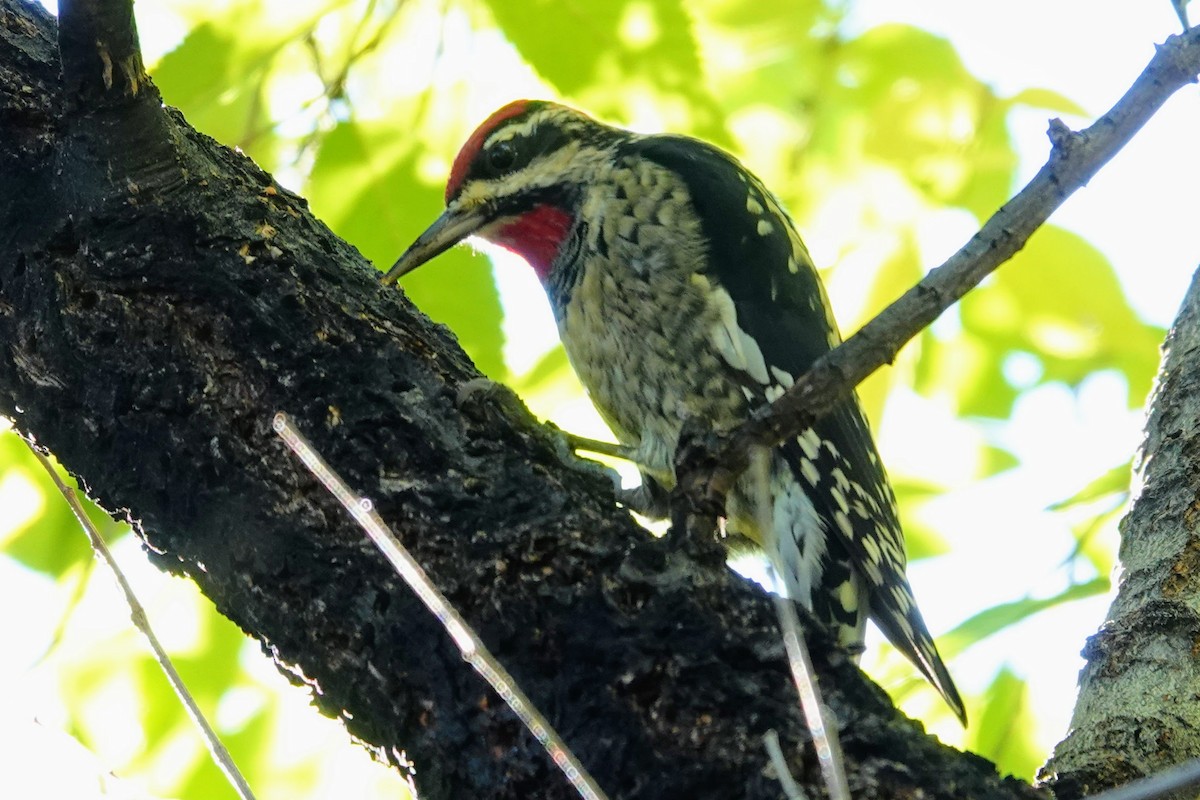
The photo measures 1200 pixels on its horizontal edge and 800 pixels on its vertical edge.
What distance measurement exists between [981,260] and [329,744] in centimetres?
171

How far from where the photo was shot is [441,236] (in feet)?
8.70

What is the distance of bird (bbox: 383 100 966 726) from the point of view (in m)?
2.46

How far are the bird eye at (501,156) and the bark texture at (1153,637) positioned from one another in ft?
5.61

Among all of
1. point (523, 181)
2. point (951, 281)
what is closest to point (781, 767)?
point (951, 281)

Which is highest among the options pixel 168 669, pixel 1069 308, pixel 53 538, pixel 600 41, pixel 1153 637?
pixel 1069 308

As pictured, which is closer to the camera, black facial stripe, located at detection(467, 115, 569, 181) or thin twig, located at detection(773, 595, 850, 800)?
thin twig, located at detection(773, 595, 850, 800)

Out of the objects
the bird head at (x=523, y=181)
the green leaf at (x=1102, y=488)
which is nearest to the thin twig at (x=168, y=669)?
the bird head at (x=523, y=181)

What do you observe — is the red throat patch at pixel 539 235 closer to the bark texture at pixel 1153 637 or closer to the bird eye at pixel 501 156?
the bird eye at pixel 501 156

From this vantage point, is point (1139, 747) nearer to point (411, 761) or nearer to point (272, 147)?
point (411, 761)

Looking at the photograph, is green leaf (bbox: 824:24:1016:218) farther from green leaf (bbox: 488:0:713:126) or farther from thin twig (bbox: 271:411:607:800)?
thin twig (bbox: 271:411:607:800)

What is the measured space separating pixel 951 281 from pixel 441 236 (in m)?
1.47

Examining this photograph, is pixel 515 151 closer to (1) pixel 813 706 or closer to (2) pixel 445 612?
→ (2) pixel 445 612

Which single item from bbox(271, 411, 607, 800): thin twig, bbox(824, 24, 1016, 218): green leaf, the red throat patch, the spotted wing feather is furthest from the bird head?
bbox(271, 411, 607, 800): thin twig

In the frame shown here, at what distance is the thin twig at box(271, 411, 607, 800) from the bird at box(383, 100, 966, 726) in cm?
103
